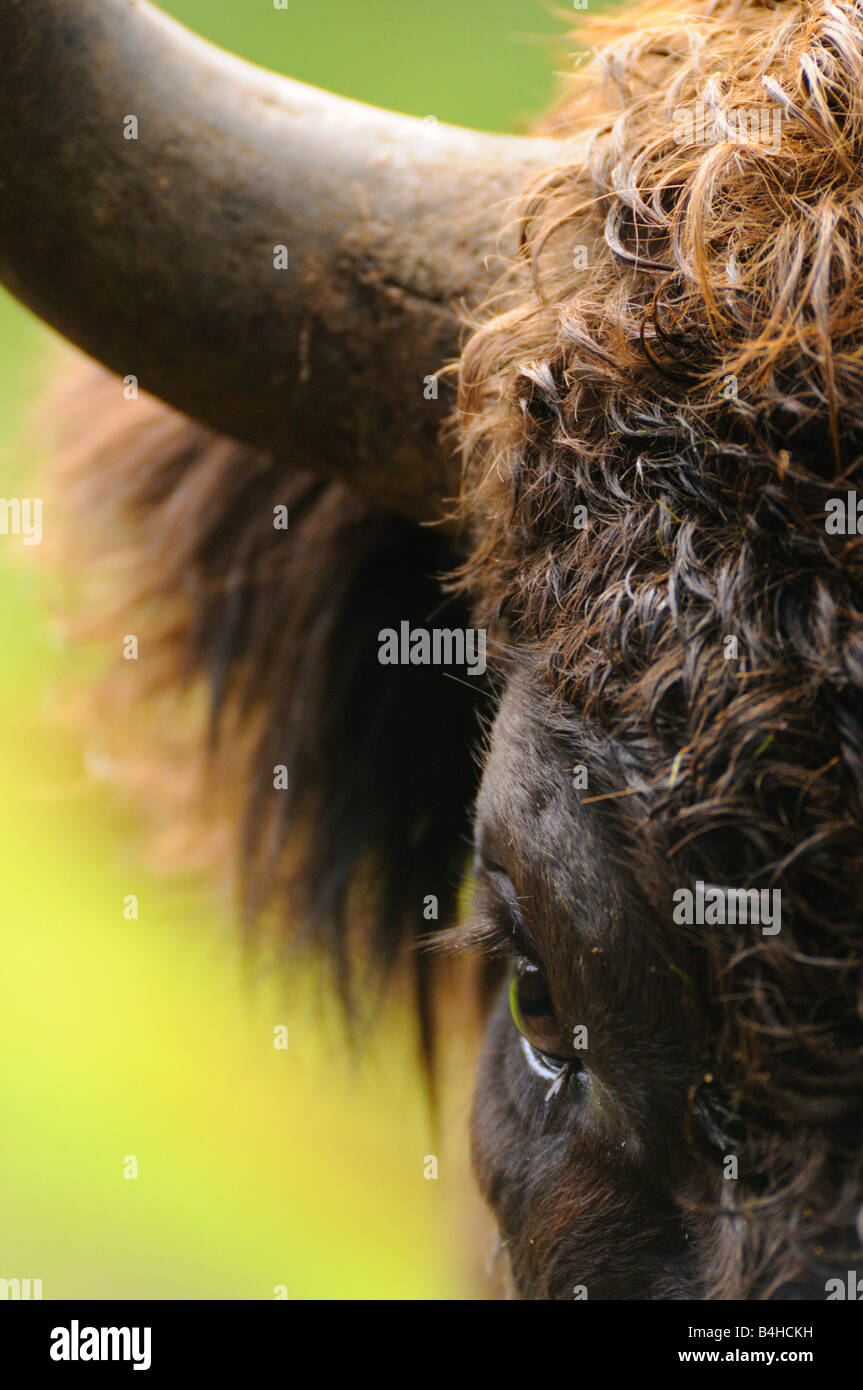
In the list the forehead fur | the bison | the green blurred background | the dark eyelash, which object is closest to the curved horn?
the bison

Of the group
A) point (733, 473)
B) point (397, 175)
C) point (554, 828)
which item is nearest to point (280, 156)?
point (397, 175)

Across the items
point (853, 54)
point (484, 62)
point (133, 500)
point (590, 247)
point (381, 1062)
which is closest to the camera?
point (853, 54)

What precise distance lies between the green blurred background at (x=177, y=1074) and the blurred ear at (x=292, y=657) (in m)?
2.93

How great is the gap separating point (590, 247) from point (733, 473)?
1.29 ft

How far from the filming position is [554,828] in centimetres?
119

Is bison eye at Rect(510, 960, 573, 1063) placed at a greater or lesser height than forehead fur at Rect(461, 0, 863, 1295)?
lesser

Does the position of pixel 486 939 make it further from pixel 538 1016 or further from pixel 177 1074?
pixel 177 1074

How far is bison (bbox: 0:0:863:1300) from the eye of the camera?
1041mm

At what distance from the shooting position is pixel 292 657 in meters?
2.01

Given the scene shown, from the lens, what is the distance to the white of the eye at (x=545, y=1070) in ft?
4.38

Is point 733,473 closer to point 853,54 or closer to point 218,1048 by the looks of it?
point 853,54

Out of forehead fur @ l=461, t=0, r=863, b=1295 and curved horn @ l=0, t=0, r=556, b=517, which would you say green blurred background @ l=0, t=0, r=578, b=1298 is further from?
forehead fur @ l=461, t=0, r=863, b=1295

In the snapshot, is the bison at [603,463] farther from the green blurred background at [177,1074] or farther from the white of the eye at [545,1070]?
the green blurred background at [177,1074]

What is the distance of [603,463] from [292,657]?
91 cm
